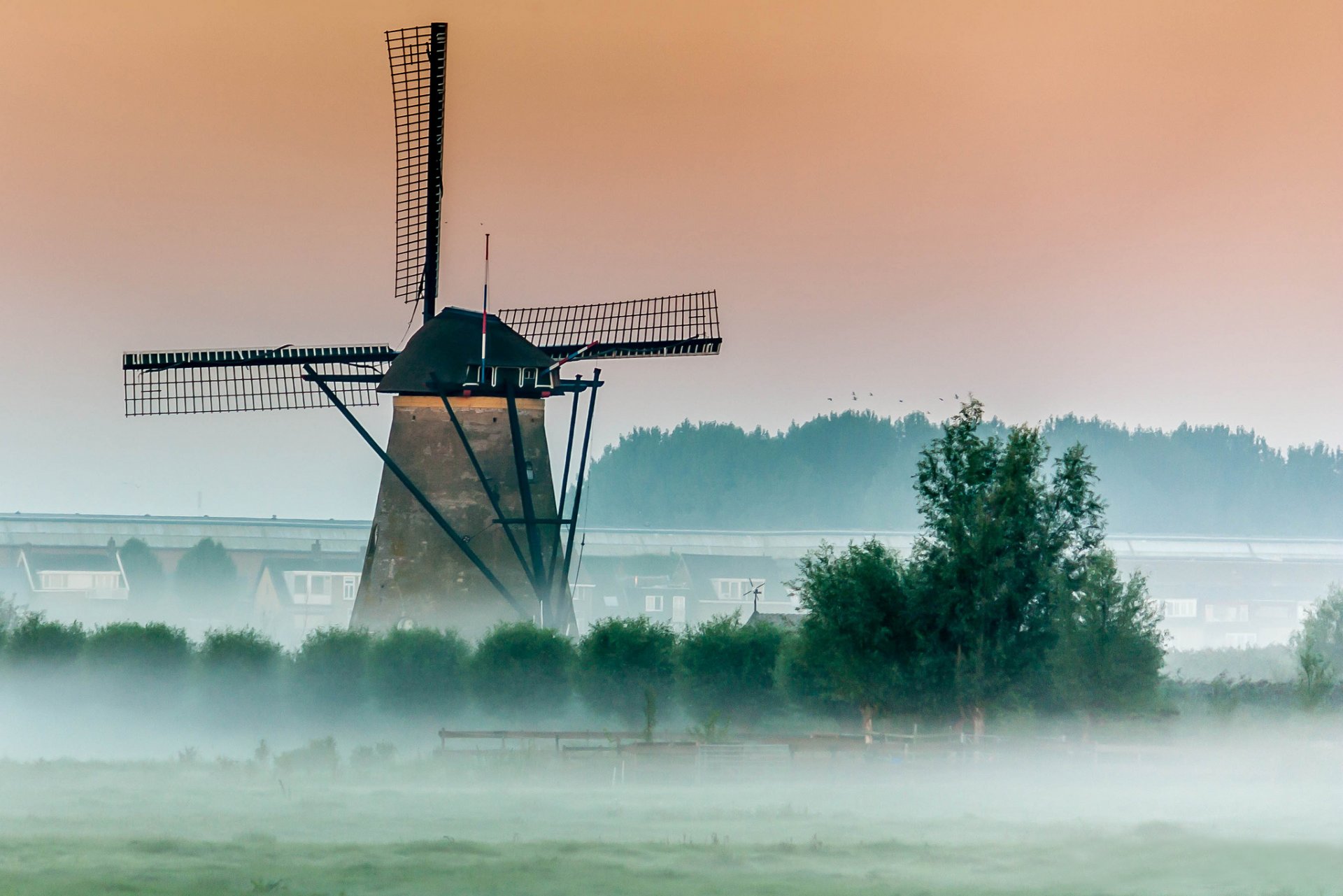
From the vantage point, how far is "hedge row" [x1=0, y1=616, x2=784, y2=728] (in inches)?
1848

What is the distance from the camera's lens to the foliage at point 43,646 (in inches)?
1914

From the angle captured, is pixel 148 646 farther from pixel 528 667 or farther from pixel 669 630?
pixel 669 630

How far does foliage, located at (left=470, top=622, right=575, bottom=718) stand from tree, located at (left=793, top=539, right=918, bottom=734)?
7044 millimetres

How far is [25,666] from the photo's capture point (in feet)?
159

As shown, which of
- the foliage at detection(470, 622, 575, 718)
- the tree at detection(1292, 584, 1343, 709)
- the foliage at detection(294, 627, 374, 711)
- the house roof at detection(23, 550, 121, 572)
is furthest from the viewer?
the house roof at detection(23, 550, 121, 572)

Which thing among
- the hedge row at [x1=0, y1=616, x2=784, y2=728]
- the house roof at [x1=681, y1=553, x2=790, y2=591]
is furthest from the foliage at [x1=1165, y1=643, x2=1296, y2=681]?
the house roof at [x1=681, y1=553, x2=790, y2=591]

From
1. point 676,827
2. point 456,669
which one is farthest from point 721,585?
point 676,827

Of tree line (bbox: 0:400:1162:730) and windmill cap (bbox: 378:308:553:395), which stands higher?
windmill cap (bbox: 378:308:553:395)

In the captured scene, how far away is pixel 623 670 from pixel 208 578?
60896 millimetres

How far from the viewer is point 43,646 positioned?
48.8m

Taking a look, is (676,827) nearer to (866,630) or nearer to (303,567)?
(866,630)

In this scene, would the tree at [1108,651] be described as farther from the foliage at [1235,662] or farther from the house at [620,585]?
the house at [620,585]

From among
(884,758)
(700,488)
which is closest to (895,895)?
(884,758)

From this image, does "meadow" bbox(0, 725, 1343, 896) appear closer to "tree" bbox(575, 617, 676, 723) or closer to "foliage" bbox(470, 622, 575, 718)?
"foliage" bbox(470, 622, 575, 718)
